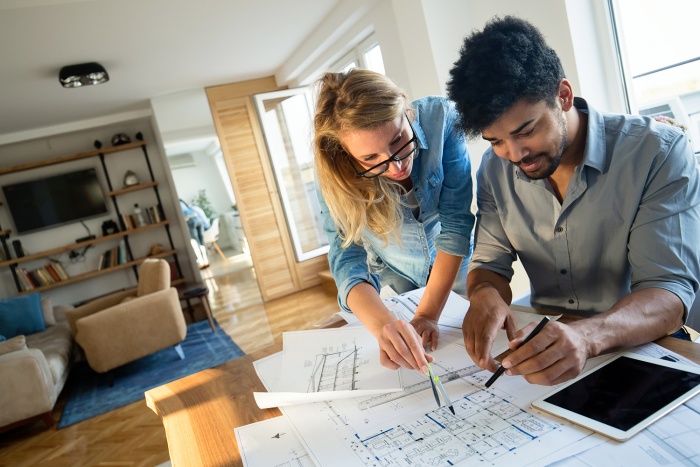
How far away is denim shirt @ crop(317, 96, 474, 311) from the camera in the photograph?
140cm

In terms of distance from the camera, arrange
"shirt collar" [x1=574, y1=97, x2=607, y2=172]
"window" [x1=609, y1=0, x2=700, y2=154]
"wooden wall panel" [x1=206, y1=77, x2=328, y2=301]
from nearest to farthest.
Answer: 1. "shirt collar" [x1=574, y1=97, x2=607, y2=172]
2. "window" [x1=609, y1=0, x2=700, y2=154]
3. "wooden wall panel" [x1=206, y1=77, x2=328, y2=301]

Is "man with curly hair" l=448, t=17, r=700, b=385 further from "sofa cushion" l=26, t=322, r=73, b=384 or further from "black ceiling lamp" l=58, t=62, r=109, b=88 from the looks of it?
"black ceiling lamp" l=58, t=62, r=109, b=88

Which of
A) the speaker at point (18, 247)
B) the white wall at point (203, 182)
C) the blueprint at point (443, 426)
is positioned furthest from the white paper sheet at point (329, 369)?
the speaker at point (18, 247)

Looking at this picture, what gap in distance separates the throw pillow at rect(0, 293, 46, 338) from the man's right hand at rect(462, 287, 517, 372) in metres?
5.37

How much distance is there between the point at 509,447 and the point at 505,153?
0.65 metres

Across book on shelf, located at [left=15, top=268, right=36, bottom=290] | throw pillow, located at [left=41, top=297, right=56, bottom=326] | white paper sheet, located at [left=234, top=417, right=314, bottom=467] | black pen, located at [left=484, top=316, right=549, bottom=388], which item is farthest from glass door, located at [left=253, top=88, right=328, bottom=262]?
black pen, located at [left=484, top=316, right=549, bottom=388]

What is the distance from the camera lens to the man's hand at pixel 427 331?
111cm

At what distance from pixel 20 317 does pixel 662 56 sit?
5782 millimetres

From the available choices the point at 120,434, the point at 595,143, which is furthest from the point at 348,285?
the point at 120,434

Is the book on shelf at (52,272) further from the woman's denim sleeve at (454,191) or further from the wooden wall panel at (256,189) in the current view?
the woman's denim sleeve at (454,191)

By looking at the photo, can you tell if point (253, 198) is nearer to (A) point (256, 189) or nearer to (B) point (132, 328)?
(A) point (256, 189)

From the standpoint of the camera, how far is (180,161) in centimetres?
671

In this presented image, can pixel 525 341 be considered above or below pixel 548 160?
below

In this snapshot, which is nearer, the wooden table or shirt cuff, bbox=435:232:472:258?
the wooden table
